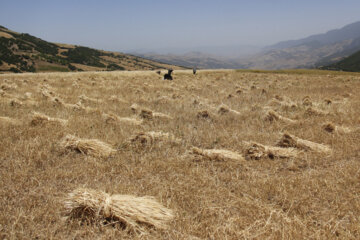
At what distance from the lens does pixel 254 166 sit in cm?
365

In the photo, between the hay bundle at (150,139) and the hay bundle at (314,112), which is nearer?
the hay bundle at (150,139)

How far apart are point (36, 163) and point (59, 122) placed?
232 cm

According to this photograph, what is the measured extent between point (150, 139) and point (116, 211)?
2.24 metres

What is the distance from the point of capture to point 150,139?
451 centimetres

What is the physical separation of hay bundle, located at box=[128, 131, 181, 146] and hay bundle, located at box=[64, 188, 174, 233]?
197 centimetres

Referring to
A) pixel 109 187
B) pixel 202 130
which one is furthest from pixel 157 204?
pixel 202 130

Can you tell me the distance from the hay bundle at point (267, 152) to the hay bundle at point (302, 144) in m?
0.27

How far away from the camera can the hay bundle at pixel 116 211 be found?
7.52 ft

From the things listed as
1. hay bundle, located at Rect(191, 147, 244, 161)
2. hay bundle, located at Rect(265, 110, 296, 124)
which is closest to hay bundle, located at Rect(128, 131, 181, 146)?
hay bundle, located at Rect(191, 147, 244, 161)

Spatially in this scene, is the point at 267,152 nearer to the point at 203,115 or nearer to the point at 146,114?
the point at 203,115

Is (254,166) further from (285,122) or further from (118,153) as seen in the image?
(285,122)

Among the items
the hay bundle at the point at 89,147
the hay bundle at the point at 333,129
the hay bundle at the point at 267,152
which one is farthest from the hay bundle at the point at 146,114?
the hay bundle at the point at 333,129

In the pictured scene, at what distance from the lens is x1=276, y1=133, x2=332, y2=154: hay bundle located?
160 inches

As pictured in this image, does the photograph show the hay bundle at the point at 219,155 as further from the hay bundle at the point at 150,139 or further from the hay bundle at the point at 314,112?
the hay bundle at the point at 314,112
